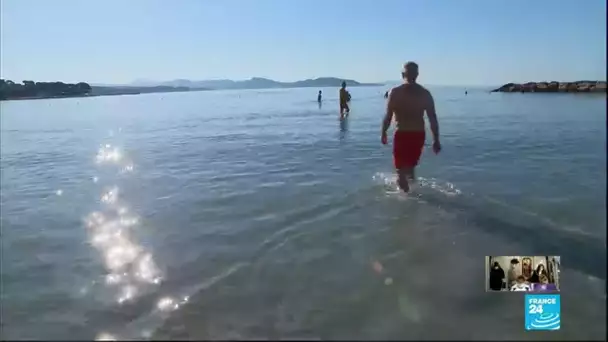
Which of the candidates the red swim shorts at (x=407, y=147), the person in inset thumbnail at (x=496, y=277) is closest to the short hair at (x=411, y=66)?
the red swim shorts at (x=407, y=147)

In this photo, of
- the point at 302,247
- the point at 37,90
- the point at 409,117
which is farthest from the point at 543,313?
the point at 37,90

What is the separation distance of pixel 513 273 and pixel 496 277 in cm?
23

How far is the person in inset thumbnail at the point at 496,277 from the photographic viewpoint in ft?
13.5

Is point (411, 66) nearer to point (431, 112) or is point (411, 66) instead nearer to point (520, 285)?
point (431, 112)

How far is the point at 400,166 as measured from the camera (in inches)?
299

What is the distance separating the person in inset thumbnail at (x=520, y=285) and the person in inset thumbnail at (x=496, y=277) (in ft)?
0.54

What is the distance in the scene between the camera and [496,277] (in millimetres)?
4188

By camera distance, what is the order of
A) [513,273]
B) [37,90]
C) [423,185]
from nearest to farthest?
[513,273], [423,185], [37,90]

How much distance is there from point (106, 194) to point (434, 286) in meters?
7.19

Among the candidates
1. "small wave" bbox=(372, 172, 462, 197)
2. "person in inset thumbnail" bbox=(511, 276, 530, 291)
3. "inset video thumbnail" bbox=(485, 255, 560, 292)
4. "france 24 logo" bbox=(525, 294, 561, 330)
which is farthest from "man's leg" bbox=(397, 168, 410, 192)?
"france 24 logo" bbox=(525, 294, 561, 330)

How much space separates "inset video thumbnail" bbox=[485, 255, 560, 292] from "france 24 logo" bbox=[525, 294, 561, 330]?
0.28 ft

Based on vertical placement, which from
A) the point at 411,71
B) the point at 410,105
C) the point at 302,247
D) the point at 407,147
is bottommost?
the point at 302,247

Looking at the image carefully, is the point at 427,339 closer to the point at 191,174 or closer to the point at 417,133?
the point at 417,133

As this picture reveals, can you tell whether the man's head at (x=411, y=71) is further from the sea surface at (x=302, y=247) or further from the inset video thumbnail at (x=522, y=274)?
the inset video thumbnail at (x=522, y=274)
